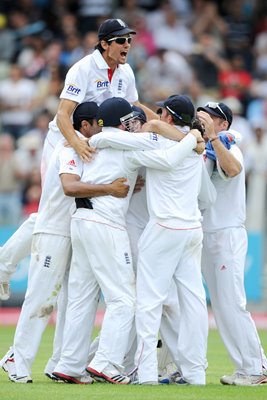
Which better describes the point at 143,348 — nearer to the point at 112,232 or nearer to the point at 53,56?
the point at 112,232

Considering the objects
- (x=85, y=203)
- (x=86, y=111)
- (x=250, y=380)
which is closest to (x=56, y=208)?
(x=85, y=203)

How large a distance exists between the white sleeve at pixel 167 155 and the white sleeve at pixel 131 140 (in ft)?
0.22

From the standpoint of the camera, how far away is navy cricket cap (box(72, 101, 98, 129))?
10758 mm

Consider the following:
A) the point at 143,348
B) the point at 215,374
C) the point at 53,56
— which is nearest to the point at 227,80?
the point at 53,56

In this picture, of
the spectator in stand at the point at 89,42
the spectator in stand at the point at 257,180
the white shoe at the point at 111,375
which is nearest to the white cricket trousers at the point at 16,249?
the white shoe at the point at 111,375

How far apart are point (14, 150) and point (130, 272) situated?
9.89 m

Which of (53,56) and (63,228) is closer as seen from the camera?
(63,228)

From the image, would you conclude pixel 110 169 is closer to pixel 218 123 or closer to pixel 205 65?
pixel 218 123

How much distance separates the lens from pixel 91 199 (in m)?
10.4

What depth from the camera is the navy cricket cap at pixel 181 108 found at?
33.6 feet

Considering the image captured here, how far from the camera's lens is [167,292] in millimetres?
10328

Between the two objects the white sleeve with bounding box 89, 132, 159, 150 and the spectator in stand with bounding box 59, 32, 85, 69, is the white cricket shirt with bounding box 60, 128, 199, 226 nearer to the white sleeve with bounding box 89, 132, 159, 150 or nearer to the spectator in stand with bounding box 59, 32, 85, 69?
the white sleeve with bounding box 89, 132, 159, 150

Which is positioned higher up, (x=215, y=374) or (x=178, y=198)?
(x=178, y=198)

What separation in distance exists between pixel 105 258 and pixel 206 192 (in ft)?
3.64
